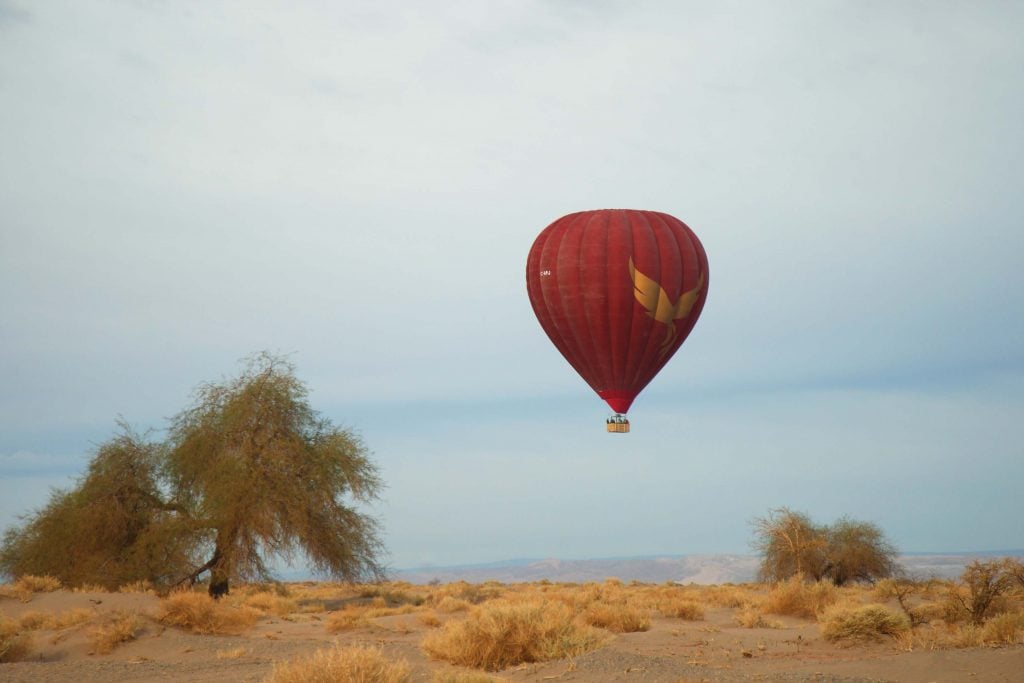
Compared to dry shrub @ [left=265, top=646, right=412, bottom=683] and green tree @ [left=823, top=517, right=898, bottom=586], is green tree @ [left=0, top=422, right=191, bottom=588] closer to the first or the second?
dry shrub @ [left=265, top=646, right=412, bottom=683]

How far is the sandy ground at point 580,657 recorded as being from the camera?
15906mm

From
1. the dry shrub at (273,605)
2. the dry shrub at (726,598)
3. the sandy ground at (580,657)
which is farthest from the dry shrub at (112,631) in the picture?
the dry shrub at (726,598)

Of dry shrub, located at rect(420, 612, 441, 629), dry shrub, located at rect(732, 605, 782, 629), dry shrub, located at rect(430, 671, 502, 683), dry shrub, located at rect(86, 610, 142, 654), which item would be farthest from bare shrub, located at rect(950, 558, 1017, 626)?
dry shrub, located at rect(86, 610, 142, 654)

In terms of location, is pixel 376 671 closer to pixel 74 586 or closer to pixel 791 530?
pixel 74 586

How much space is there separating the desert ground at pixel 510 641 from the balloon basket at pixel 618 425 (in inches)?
237

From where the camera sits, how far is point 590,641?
17938mm

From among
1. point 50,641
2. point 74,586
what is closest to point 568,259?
point 50,641

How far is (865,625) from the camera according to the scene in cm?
2127

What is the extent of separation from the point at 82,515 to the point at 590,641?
25260mm

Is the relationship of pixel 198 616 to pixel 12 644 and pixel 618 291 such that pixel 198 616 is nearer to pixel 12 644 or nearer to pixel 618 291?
pixel 12 644

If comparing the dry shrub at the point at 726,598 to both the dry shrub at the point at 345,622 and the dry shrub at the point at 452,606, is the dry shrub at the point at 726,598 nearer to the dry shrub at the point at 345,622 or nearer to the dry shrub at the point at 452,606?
the dry shrub at the point at 452,606

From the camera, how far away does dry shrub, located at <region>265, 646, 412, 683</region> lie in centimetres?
1310

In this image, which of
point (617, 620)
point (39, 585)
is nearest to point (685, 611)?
point (617, 620)

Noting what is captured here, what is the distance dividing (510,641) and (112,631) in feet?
33.5
